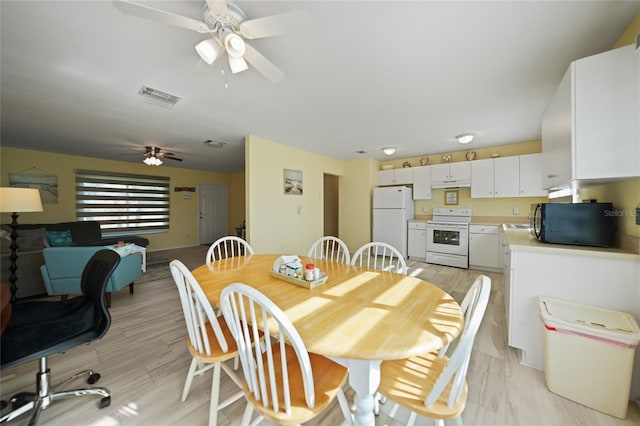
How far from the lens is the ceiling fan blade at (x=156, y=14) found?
102 cm

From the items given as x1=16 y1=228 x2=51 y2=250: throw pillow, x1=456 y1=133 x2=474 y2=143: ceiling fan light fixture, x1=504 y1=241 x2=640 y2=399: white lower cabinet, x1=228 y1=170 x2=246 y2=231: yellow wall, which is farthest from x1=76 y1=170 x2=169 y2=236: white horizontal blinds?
x1=504 y1=241 x2=640 y2=399: white lower cabinet

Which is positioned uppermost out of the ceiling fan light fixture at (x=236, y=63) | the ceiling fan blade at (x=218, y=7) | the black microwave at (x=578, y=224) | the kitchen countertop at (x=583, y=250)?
the ceiling fan blade at (x=218, y=7)

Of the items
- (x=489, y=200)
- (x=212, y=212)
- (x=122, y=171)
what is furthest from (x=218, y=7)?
(x=212, y=212)

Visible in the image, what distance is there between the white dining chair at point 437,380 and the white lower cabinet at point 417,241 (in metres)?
3.81

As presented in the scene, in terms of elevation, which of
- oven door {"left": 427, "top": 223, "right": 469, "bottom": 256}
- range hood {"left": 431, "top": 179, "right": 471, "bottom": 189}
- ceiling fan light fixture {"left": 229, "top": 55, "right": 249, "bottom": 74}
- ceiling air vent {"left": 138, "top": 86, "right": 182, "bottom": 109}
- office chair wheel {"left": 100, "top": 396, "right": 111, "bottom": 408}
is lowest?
office chair wheel {"left": 100, "top": 396, "right": 111, "bottom": 408}

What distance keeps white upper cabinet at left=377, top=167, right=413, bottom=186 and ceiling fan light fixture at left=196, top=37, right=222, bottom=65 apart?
453cm

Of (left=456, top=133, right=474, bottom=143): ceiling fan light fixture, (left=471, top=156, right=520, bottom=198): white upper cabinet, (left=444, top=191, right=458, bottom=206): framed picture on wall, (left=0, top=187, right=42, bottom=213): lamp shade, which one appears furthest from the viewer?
(left=444, top=191, right=458, bottom=206): framed picture on wall

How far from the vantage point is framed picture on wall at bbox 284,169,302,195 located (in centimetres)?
426

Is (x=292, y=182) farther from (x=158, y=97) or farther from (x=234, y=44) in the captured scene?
(x=234, y=44)

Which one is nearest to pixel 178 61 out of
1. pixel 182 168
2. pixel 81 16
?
pixel 81 16

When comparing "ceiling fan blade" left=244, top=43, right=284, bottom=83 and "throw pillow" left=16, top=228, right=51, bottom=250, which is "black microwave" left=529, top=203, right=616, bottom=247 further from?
"throw pillow" left=16, top=228, right=51, bottom=250

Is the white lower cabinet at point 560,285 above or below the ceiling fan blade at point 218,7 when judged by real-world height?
below

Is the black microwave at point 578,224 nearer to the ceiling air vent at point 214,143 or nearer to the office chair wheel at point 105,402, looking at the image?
the office chair wheel at point 105,402

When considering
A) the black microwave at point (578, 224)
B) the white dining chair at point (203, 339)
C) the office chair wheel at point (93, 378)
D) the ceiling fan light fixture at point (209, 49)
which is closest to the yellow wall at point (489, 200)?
the black microwave at point (578, 224)
